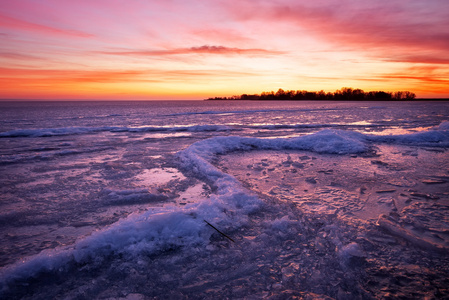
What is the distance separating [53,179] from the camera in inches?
228

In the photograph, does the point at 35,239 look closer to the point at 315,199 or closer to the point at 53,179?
the point at 53,179

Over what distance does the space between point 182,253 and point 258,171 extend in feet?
12.6

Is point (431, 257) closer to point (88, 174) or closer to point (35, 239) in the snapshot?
point (35, 239)

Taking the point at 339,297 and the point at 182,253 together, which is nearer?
the point at 339,297

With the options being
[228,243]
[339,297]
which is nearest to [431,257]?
[339,297]

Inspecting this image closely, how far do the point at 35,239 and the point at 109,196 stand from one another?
5.00 ft

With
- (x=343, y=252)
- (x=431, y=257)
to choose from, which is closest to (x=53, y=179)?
(x=343, y=252)

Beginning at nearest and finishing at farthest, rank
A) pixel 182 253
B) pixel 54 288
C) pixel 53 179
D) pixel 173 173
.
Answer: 1. pixel 54 288
2. pixel 182 253
3. pixel 53 179
4. pixel 173 173

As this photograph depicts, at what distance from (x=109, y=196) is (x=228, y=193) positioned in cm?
241

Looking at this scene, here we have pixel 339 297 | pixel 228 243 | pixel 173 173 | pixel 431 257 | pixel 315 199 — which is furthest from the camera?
pixel 173 173

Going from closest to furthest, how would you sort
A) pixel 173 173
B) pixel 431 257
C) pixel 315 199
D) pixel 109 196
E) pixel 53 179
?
pixel 431 257, pixel 315 199, pixel 109 196, pixel 53 179, pixel 173 173

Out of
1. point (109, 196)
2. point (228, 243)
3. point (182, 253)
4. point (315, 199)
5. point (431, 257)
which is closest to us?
point (431, 257)

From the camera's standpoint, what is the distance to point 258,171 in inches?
248

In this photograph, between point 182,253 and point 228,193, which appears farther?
point 228,193
